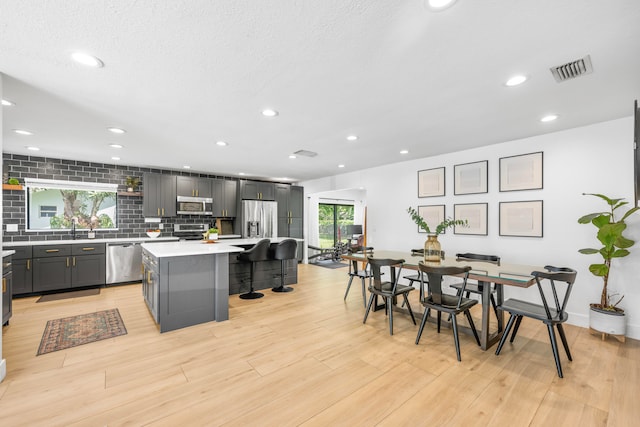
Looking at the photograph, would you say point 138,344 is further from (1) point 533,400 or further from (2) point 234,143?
(1) point 533,400

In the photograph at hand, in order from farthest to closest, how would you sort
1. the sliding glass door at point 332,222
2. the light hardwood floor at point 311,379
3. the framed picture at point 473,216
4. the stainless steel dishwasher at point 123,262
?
1. the sliding glass door at point 332,222
2. the stainless steel dishwasher at point 123,262
3. the framed picture at point 473,216
4. the light hardwood floor at point 311,379

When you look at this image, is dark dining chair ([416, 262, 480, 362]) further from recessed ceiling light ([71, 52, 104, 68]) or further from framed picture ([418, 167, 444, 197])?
recessed ceiling light ([71, 52, 104, 68])

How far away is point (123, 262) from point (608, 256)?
720 centimetres

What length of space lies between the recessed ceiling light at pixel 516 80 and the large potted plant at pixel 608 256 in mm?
1683

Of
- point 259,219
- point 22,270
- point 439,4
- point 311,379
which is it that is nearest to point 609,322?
point 311,379

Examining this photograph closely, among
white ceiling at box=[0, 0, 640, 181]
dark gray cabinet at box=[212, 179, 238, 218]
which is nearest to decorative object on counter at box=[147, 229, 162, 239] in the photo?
dark gray cabinet at box=[212, 179, 238, 218]

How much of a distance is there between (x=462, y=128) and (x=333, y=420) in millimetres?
3373

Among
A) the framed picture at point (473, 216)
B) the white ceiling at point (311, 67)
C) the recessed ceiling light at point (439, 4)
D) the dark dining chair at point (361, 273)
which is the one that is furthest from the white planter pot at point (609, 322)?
the recessed ceiling light at point (439, 4)

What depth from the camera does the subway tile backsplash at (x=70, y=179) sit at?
Answer: 4.85 meters

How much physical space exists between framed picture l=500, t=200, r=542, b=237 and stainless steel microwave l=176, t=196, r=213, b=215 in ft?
19.0

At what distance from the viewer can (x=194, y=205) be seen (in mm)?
6273

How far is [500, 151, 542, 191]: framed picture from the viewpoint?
3.72 metres

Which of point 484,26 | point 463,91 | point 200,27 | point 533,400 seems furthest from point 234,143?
point 533,400

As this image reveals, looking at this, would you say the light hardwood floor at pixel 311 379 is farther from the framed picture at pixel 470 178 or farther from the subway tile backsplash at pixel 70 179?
the subway tile backsplash at pixel 70 179
